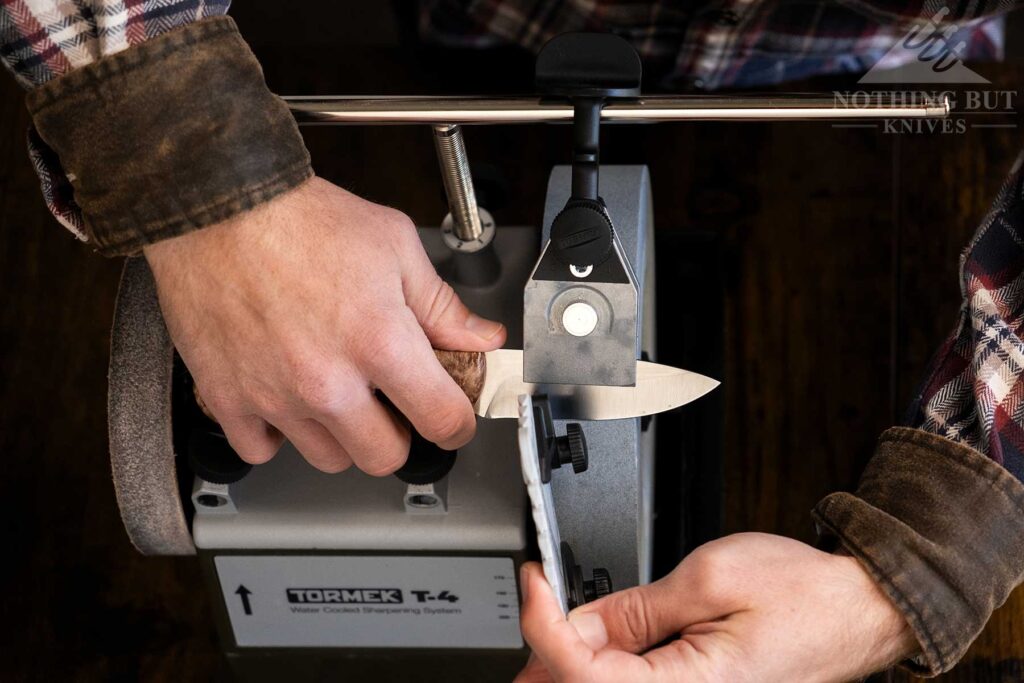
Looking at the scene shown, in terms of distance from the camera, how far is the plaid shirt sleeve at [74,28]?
609 mm

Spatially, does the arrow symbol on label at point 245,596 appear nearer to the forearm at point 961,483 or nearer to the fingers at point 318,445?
the fingers at point 318,445

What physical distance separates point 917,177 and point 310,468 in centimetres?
76

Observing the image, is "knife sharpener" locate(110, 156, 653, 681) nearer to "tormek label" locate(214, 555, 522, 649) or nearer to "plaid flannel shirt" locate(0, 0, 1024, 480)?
"tormek label" locate(214, 555, 522, 649)

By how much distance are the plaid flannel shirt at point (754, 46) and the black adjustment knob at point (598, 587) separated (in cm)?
24

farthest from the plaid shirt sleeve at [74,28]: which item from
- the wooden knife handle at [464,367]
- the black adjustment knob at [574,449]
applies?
the black adjustment knob at [574,449]

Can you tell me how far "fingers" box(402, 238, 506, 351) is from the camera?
67 centimetres

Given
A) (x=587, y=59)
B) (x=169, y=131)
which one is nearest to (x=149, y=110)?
(x=169, y=131)

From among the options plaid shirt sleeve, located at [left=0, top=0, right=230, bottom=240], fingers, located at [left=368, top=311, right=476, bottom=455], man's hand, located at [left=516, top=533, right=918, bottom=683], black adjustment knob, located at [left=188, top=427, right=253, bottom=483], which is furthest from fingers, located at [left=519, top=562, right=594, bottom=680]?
plaid shirt sleeve, located at [left=0, top=0, right=230, bottom=240]

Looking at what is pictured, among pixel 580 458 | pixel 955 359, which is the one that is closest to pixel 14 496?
pixel 580 458

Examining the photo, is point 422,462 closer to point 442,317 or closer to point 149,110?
point 442,317

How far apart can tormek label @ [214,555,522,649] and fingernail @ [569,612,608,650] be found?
0.47 feet

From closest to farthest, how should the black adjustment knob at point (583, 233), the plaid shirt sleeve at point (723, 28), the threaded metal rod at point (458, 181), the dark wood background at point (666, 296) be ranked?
1. the black adjustment knob at point (583, 233)
2. the threaded metal rod at point (458, 181)
3. the plaid shirt sleeve at point (723, 28)
4. the dark wood background at point (666, 296)

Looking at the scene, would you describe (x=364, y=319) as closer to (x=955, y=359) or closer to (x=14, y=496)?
(x=955, y=359)

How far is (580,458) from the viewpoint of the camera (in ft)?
2.19
